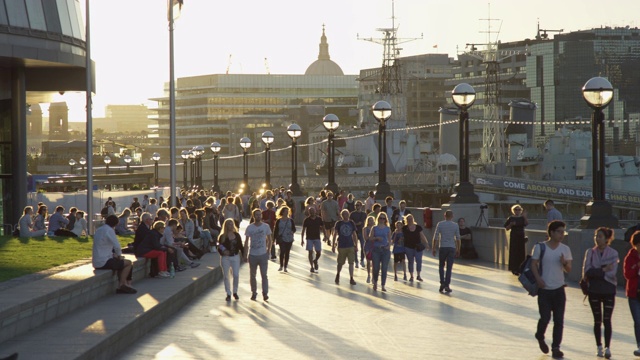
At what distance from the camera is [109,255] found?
1805 centimetres

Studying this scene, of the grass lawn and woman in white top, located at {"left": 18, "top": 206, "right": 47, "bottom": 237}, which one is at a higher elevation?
woman in white top, located at {"left": 18, "top": 206, "right": 47, "bottom": 237}

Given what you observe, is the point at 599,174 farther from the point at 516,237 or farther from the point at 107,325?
the point at 107,325

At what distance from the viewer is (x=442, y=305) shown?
19.1 metres

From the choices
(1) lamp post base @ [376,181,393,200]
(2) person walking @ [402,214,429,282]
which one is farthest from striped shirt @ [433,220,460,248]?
(1) lamp post base @ [376,181,393,200]

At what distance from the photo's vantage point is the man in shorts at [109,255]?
1789 centimetres

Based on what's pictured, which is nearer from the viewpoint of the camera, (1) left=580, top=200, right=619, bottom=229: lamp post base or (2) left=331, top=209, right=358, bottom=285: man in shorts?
(1) left=580, top=200, right=619, bottom=229: lamp post base

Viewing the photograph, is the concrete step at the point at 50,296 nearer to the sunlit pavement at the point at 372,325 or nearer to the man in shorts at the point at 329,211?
the sunlit pavement at the point at 372,325

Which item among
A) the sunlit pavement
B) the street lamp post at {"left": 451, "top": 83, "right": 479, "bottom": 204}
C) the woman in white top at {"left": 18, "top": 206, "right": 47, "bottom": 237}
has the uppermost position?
the street lamp post at {"left": 451, "top": 83, "right": 479, "bottom": 204}

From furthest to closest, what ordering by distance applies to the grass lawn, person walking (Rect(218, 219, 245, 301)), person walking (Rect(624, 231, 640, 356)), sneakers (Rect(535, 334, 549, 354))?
person walking (Rect(218, 219, 245, 301)) < the grass lawn < sneakers (Rect(535, 334, 549, 354)) < person walking (Rect(624, 231, 640, 356))

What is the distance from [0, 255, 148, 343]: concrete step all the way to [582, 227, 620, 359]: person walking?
262 inches

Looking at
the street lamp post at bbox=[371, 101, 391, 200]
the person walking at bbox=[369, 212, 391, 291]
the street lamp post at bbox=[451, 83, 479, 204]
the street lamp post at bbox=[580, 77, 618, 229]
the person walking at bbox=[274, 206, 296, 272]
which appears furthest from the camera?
the street lamp post at bbox=[371, 101, 391, 200]

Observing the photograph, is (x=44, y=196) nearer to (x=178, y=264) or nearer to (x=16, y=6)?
(x=16, y=6)

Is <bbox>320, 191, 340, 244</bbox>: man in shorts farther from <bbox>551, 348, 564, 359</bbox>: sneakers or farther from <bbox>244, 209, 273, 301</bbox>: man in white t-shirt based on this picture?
<bbox>551, 348, 564, 359</bbox>: sneakers

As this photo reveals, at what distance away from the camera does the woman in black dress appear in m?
24.0
